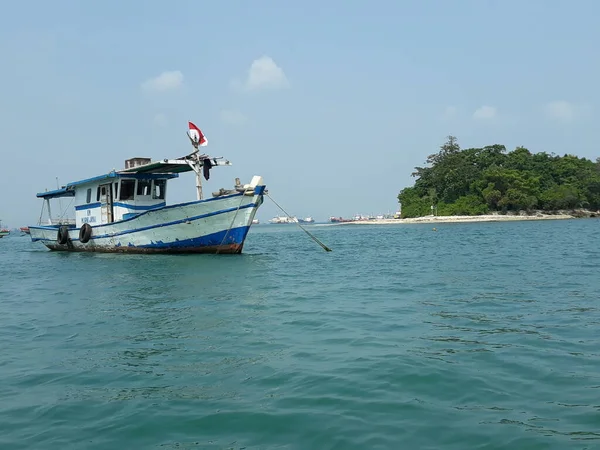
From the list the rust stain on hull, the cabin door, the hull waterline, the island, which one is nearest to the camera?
the hull waterline

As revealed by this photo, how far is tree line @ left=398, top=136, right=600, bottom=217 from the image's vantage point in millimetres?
78062

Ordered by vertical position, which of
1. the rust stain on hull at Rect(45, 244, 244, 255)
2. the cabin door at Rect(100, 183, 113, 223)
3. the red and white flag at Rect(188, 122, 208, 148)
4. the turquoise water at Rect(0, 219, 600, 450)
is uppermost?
the red and white flag at Rect(188, 122, 208, 148)

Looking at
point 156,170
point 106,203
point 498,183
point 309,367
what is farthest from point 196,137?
point 498,183

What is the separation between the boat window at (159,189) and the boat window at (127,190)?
38.7 inches

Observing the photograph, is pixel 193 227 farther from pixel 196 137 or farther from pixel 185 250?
pixel 196 137

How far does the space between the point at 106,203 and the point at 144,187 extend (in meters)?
2.18

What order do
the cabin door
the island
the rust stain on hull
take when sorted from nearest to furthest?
the rust stain on hull, the cabin door, the island

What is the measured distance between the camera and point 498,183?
7894 centimetres

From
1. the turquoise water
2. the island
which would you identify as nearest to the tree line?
the island

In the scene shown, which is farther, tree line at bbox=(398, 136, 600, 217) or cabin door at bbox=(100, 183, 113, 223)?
tree line at bbox=(398, 136, 600, 217)

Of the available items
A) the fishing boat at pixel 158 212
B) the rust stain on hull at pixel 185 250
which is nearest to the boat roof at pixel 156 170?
the fishing boat at pixel 158 212

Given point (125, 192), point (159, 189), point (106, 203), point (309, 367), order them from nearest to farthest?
point (309, 367)
point (125, 192)
point (159, 189)
point (106, 203)

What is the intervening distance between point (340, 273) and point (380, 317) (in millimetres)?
6495

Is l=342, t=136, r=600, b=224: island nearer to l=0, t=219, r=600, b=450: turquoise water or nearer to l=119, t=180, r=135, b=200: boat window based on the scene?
l=119, t=180, r=135, b=200: boat window
